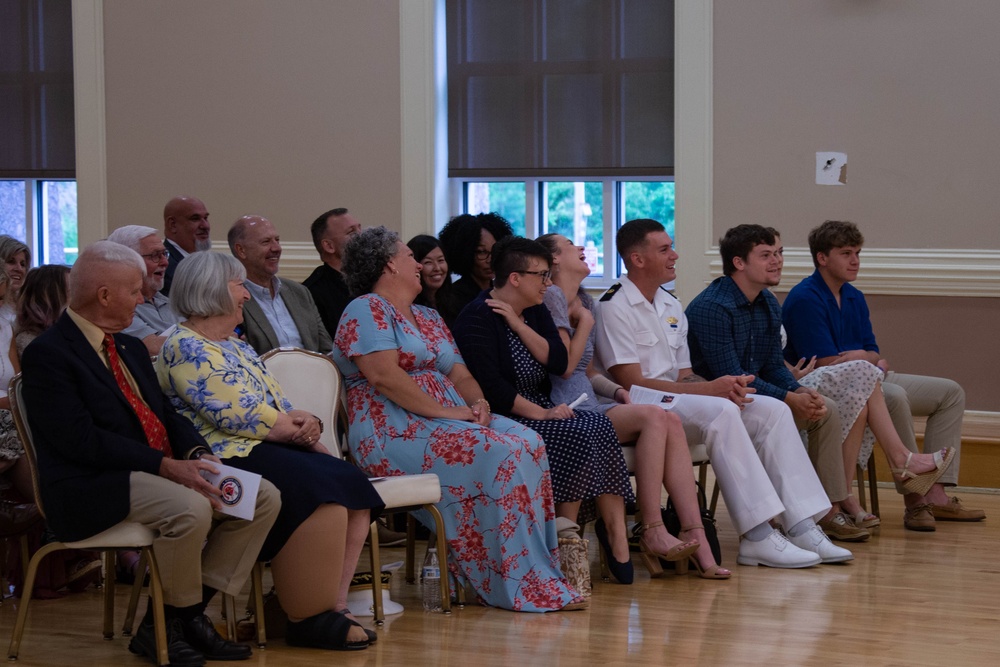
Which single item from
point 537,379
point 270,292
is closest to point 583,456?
point 537,379

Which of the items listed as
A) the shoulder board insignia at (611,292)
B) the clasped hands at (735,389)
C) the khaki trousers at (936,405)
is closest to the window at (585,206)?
the khaki trousers at (936,405)

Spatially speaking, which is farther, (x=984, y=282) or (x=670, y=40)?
(x=670, y=40)

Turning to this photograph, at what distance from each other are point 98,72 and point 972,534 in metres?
5.63

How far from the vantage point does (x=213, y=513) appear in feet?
11.1

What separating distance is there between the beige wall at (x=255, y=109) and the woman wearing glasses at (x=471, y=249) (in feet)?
7.17

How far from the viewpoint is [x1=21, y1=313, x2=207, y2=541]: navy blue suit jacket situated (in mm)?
3174

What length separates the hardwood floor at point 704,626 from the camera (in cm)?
339

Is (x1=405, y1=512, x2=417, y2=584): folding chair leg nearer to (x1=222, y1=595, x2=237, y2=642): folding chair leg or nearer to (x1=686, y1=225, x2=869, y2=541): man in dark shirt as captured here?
(x1=222, y1=595, x2=237, y2=642): folding chair leg

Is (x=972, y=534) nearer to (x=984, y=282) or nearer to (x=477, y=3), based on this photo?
(x=984, y=282)

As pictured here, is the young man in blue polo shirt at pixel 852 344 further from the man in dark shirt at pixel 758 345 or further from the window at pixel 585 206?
the window at pixel 585 206

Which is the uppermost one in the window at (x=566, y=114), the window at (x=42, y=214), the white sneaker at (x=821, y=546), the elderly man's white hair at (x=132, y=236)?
the window at (x=566, y=114)

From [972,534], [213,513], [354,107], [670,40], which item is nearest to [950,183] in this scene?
[670,40]

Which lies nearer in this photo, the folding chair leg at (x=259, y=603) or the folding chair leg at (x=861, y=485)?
the folding chair leg at (x=259, y=603)

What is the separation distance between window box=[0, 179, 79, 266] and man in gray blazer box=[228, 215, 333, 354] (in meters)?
3.61
